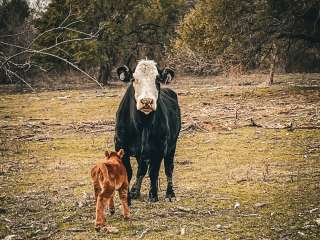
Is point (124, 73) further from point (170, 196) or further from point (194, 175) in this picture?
point (194, 175)

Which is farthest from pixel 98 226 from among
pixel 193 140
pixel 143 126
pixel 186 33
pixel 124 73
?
pixel 186 33

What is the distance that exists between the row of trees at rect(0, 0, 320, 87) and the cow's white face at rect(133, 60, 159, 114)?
6.48m

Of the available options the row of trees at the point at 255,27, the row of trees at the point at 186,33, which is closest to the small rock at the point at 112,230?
the row of trees at the point at 186,33

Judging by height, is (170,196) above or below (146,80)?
below

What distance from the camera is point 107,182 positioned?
7.05 m

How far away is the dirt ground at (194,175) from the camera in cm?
747

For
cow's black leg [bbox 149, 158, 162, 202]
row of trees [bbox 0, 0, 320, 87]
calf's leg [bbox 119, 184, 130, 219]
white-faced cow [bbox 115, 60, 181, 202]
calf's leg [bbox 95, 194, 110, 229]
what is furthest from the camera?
row of trees [bbox 0, 0, 320, 87]

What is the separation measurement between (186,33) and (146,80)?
29143mm

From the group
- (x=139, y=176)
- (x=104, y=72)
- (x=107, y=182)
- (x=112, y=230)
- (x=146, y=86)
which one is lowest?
(x=112, y=230)

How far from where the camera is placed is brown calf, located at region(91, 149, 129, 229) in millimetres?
7023

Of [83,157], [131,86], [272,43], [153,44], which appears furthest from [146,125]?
[153,44]

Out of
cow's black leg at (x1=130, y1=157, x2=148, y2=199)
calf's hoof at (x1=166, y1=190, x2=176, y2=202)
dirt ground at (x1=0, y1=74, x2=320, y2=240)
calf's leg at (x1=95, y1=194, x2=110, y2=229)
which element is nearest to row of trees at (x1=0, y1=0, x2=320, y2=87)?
dirt ground at (x1=0, y1=74, x2=320, y2=240)

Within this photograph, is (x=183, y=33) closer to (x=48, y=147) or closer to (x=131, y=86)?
(x=48, y=147)

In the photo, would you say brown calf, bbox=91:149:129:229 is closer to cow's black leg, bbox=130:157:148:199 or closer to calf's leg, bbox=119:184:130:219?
calf's leg, bbox=119:184:130:219
